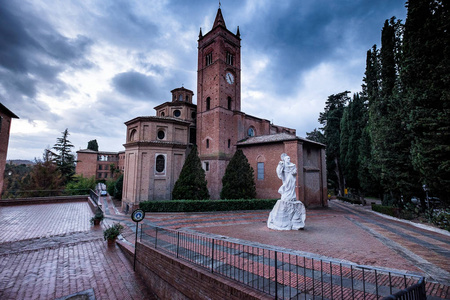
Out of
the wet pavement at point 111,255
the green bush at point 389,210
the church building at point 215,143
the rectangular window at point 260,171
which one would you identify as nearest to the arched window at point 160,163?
the church building at point 215,143

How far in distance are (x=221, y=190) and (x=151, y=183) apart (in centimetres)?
730

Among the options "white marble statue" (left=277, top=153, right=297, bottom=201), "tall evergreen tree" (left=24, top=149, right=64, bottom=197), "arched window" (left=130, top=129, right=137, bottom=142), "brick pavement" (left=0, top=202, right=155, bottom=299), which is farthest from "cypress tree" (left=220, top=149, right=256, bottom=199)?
"tall evergreen tree" (left=24, top=149, right=64, bottom=197)

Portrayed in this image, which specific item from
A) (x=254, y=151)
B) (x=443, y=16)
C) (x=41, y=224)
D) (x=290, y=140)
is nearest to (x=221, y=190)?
(x=254, y=151)

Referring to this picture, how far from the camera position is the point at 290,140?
2006 cm

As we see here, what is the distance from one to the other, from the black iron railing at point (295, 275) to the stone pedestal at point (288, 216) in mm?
4499

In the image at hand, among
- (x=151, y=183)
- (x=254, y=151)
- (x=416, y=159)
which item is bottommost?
(x=151, y=183)

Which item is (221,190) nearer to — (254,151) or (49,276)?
(254,151)

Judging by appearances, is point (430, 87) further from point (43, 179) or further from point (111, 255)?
point (43, 179)

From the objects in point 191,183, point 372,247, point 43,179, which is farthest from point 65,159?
point 372,247

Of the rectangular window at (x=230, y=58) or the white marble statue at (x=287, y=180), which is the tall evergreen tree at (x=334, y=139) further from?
the white marble statue at (x=287, y=180)

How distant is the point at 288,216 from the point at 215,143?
45.9ft

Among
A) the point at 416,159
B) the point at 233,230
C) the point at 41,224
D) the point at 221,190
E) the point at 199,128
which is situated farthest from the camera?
the point at 199,128

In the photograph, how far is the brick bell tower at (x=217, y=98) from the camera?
23.1 meters

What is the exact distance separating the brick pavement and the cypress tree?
11860 mm
